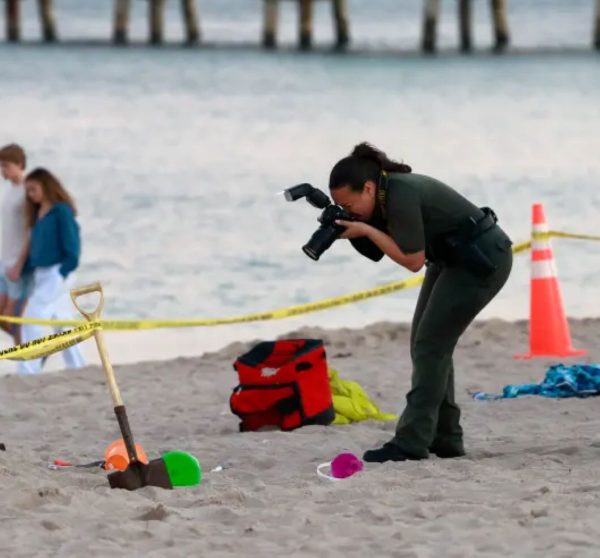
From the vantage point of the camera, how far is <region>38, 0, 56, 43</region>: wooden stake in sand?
203ft

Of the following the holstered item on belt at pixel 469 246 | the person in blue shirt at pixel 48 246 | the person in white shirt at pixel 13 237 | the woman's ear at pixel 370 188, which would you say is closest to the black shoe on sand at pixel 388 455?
the holstered item on belt at pixel 469 246

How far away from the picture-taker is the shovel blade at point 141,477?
631cm

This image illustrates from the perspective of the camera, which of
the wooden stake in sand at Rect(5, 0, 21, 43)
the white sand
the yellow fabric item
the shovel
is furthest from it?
the wooden stake in sand at Rect(5, 0, 21, 43)

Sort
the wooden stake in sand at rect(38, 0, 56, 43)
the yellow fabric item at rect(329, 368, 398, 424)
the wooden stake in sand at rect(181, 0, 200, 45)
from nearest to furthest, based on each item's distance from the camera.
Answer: the yellow fabric item at rect(329, 368, 398, 424) < the wooden stake in sand at rect(181, 0, 200, 45) < the wooden stake in sand at rect(38, 0, 56, 43)

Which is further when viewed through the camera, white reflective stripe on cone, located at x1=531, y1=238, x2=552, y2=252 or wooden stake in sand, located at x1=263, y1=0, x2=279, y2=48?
wooden stake in sand, located at x1=263, y1=0, x2=279, y2=48

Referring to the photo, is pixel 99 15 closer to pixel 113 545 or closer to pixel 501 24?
pixel 501 24

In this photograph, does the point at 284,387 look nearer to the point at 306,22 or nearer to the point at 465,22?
the point at 306,22

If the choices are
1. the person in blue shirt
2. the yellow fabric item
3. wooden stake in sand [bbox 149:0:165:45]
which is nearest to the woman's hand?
the yellow fabric item

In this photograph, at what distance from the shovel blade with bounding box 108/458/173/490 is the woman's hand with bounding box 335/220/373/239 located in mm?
1108

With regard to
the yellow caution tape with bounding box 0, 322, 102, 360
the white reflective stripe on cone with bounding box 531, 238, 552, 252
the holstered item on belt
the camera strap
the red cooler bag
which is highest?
the camera strap

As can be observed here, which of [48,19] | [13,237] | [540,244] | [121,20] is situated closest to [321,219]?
[540,244]

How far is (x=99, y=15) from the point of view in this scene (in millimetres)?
120250

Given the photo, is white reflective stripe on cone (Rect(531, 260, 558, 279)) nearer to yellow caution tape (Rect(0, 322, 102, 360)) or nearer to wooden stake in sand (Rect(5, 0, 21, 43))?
yellow caution tape (Rect(0, 322, 102, 360))

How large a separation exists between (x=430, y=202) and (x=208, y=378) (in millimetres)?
3986
